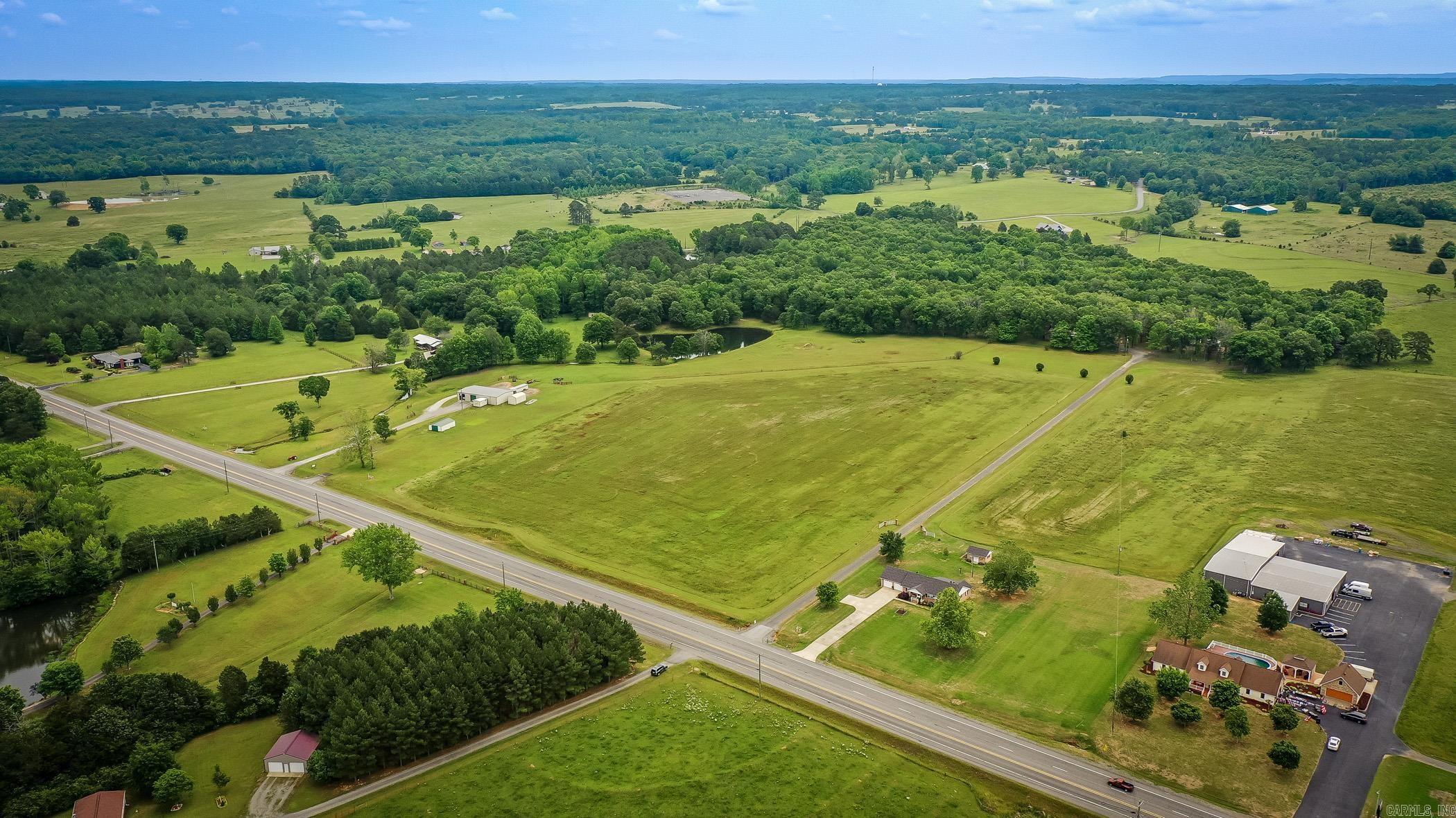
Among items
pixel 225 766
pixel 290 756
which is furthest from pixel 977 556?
pixel 225 766

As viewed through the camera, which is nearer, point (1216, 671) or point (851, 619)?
point (1216, 671)

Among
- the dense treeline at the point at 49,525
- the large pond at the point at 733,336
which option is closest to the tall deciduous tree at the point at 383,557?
the dense treeline at the point at 49,525

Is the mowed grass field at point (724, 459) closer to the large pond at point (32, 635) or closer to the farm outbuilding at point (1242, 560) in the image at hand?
the farm outbuilding at point (1242, 560)

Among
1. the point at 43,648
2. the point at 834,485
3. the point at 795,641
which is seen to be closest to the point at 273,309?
the point at 43,648

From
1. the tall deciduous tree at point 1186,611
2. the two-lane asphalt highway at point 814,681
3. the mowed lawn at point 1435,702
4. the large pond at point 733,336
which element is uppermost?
the large pond at point 733,336

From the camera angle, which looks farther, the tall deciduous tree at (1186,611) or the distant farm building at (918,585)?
the distant farm building at (918,585)

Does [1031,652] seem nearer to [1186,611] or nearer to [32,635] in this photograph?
[1186,611]

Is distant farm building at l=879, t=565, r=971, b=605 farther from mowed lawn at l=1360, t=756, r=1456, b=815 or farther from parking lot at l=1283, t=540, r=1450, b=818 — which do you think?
mowed lawn at l=1360, t=756, r=1456, b=815

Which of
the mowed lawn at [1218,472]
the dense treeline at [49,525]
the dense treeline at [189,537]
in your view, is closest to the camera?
the dense treeline at [49,525]
